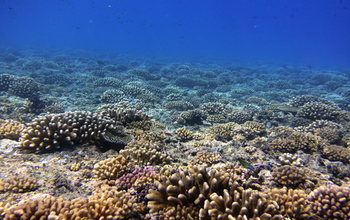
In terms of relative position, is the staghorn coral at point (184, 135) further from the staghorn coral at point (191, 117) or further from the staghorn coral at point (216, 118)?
the staghorn coral at point (216, 118)

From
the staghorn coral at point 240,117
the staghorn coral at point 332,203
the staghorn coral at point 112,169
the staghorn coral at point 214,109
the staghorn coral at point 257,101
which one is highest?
the staghorn coral at point 257,101

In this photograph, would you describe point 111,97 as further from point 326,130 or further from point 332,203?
point 326,130

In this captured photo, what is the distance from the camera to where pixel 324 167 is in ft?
15.2

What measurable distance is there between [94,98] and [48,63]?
14.6 meters

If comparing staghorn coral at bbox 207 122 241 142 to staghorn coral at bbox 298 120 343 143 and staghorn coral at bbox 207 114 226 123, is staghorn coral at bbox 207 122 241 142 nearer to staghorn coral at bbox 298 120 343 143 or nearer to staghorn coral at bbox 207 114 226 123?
staghorn coral at bbox 207 114 226 123

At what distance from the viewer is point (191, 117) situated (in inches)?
362

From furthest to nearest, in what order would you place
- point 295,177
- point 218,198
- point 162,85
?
1. point 162,85
2. point 295,177
3. point 218,198

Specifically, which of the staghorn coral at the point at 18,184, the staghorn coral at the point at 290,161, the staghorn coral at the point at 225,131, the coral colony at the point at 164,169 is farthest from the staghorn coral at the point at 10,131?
the staghorn coral at the point at 290,161

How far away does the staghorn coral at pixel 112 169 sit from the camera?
3455mm

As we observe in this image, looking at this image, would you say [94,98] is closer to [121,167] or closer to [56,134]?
[56,134]

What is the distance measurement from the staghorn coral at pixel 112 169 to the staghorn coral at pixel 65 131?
55.6 inches

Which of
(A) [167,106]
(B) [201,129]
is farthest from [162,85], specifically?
(B) [201,129]

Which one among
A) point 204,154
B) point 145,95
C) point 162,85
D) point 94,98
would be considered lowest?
point 204,154

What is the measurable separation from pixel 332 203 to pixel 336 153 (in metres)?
3.62
